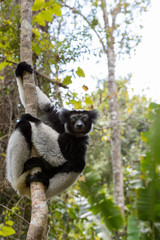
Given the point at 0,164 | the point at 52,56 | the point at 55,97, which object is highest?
the point at 52,56

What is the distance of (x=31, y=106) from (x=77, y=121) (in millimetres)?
865

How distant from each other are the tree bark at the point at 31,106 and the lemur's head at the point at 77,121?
74 cm

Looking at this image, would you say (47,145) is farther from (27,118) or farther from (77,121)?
(77,121)

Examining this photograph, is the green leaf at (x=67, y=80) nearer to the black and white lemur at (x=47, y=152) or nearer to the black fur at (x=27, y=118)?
the black and white lemur at (x=47, y=152)

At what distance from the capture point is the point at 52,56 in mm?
4477

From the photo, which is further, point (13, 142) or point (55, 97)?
point (55, 97)

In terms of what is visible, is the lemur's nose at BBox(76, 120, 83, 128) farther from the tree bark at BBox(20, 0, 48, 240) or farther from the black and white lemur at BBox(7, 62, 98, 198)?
the tree bark at BBox(20, 0, 48, 240)

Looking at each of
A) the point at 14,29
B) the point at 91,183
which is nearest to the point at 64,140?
the point at 91,183

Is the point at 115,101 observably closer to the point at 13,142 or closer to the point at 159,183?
the point at 13,142

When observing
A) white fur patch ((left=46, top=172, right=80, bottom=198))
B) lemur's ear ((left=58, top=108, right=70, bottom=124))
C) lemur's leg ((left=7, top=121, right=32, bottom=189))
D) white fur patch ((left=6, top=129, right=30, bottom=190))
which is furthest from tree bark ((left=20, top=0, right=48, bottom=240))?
lemur's ear ((left=58, top=108, right=70, bottom=124))

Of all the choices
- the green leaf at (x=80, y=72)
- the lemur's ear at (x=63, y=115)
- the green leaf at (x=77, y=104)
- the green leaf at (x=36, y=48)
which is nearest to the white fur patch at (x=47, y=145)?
the lemur's ear at (x=63, y=115)

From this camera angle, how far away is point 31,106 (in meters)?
2.94

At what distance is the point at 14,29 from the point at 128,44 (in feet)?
9.30

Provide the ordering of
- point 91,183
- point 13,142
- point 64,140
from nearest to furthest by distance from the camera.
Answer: point 91,183 → point 13,142 → point 64,140
